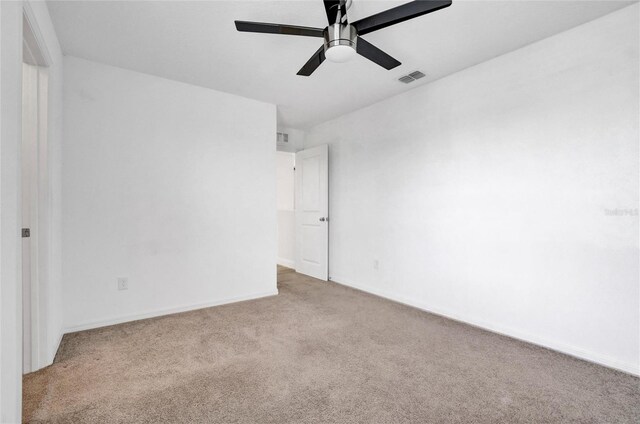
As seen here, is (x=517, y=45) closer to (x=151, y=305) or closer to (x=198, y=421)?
(x=198, y=421)

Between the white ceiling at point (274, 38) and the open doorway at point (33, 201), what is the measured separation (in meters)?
0.58

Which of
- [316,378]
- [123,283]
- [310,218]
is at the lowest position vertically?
[316,378]

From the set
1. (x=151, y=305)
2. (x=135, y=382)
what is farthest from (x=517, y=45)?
(x=151, y=305)

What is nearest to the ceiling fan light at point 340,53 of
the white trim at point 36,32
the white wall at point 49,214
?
the white trim at point 36,32

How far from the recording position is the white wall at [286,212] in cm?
583

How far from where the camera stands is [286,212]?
6.03m

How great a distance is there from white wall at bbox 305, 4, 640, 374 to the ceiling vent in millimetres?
247

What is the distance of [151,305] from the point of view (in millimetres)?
3143

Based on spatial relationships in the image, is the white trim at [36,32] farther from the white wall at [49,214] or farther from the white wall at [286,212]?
the white wall at [286,212]

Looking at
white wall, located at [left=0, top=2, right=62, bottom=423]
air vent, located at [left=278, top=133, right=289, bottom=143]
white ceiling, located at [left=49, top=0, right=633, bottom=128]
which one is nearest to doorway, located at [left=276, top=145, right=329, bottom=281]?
air vent, located at [left=278, top=133, right=289, bottom=143]

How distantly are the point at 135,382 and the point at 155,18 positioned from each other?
Result: 256 cm

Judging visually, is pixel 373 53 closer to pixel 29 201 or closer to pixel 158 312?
pixel 29 201

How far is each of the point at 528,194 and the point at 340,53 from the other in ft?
6.53

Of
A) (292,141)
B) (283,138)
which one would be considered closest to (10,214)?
(283,138)
